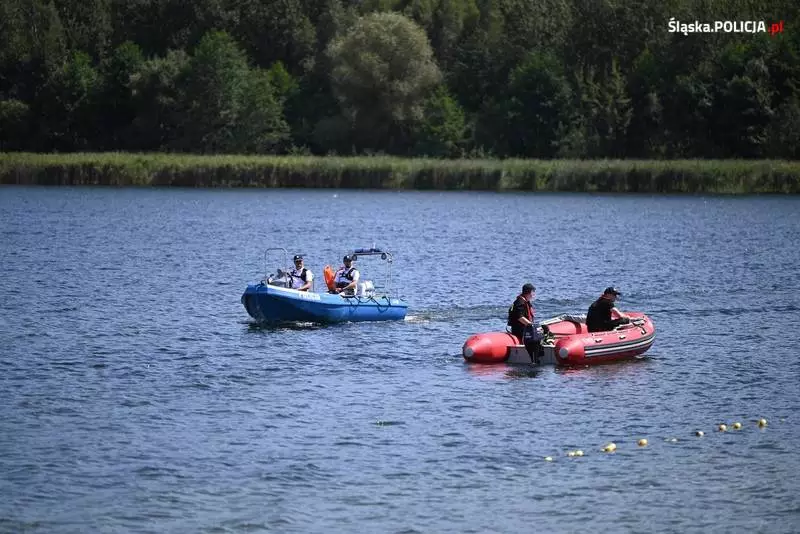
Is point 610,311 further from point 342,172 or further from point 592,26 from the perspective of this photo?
point 592,26

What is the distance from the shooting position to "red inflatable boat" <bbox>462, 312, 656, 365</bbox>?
27469 millimetres

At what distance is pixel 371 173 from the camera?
8225 cm

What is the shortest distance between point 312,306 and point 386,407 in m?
8.75

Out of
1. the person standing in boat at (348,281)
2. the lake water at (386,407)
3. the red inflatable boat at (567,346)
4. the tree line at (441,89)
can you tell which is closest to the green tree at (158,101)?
the tree line at (441,89)

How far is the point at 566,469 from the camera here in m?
19.9

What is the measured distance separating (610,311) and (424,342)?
14.1 feet

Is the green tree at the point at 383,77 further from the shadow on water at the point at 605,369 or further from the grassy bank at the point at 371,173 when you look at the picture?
the shadow on water at the point at 605,369

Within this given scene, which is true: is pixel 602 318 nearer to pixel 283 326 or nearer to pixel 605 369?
pixel 605 369

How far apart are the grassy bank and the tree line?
928 cm

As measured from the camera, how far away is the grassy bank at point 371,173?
79.7 metres

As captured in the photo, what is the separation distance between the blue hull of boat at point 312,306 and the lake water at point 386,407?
1.46 ft

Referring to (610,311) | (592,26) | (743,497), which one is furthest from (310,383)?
(592,26)

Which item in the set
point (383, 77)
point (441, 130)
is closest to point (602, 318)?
point (441, 130)

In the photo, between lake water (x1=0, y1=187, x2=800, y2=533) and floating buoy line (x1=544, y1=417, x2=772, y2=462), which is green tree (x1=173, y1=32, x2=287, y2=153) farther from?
floating buoy line (x1=544, y1=417, x2=772, y2=462)
